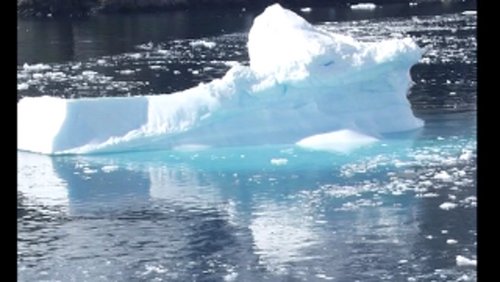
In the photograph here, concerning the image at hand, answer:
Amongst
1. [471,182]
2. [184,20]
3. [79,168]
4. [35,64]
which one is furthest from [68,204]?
[184,20]

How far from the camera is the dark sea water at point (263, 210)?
6.30 m

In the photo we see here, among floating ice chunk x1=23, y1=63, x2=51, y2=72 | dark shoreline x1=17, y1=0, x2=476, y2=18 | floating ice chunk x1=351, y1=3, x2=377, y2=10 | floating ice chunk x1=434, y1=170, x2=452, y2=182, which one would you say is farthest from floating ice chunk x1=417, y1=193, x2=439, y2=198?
floating ice chunk x1=351, y1=3, x2=377, y2=10

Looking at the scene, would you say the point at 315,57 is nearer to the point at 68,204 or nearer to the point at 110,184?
the point at 110,184

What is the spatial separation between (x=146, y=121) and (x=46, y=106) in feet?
3.74

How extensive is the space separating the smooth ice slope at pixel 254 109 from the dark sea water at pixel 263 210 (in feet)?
0.95

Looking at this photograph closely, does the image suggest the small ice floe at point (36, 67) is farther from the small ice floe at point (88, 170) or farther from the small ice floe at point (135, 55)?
the small ice floe at point (88, 170)

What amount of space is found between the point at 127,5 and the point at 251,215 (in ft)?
79.9

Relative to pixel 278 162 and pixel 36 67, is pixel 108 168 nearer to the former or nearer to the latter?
pixel 278 162

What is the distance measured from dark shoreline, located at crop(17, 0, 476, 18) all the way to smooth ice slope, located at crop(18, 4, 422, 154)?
19.2 m

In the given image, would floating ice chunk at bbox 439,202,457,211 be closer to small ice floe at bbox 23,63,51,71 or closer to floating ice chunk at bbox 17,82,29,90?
floating ice chunk at bbox 17,82,29,90

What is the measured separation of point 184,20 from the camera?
27.9m

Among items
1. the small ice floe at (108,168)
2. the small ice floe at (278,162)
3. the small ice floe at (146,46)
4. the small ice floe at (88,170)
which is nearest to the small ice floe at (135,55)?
the small ice floe at (146,46)

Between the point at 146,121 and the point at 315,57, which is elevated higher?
the point at 315,57

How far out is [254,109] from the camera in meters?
10.7
